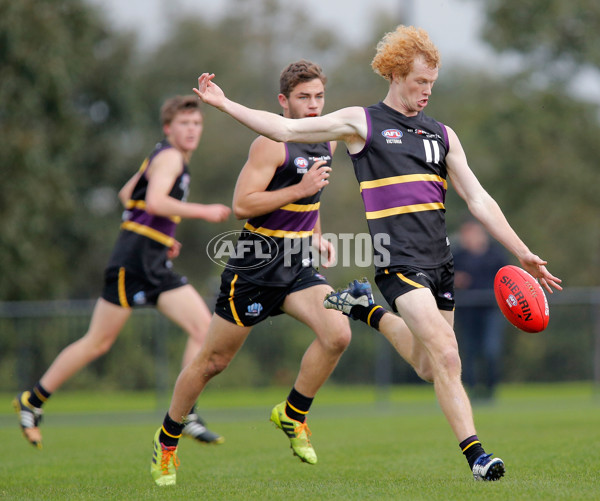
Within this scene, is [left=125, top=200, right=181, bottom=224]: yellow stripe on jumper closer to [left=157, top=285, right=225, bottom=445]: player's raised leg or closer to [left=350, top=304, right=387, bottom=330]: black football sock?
[left=157, top=285, right=225, bottom=445]: player's raised leg

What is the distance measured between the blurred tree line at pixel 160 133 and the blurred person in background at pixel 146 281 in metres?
8.21

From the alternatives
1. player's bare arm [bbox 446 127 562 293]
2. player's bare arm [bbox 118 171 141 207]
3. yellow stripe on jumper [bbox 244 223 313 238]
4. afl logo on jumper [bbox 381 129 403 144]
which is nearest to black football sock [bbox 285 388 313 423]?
yellow stripe on jumper [bbox 244 223 313 238]

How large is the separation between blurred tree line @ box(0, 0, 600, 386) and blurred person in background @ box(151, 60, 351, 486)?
10098 mm

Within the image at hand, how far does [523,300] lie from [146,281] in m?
4.07

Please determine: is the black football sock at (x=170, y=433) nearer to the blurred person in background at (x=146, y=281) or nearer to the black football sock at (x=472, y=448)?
the blurred person in background at (x=146, y=281)

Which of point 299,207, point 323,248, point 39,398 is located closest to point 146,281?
point 39,398

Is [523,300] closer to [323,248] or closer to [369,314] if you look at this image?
[369,314]

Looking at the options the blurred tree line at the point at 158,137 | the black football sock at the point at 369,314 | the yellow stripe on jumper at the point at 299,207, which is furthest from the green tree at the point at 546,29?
the black football sock at the point at 369,314

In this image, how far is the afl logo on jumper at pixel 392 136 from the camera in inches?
219

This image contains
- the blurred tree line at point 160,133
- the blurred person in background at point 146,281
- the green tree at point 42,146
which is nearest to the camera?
the blurred person in background at point 146,281

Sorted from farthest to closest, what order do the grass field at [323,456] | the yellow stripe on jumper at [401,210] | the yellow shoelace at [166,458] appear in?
the yellow shoelace at [166,458] → the yellow stripe on jumper at [401,210] → the grass field at [323,456]

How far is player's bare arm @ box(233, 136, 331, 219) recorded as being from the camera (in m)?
6.09

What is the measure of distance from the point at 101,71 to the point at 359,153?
22.6 meters

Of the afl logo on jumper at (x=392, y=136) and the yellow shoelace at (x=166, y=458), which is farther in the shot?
the yellow shoelace at (x=166, y=458)
